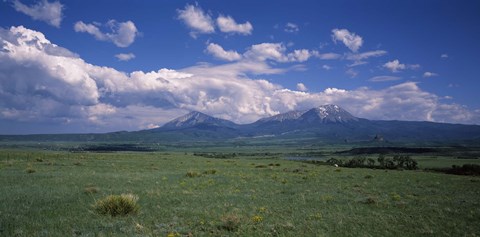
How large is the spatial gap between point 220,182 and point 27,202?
50.9ft

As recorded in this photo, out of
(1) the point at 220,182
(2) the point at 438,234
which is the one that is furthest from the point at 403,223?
(1) the point at 220,182

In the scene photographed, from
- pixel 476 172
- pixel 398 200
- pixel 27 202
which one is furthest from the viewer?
pixel 476 172

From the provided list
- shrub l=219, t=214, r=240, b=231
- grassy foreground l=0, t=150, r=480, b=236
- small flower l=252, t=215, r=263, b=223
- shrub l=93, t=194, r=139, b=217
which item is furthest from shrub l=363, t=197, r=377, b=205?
shrub l=93, t=194, r=139, b=217

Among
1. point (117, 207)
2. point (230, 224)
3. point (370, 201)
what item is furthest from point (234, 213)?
point (370, 201)

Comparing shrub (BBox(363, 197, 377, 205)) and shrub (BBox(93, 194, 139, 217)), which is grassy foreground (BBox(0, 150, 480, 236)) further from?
shrub (BBox(93, 194, 139, 217))

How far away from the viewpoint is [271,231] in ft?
41.3

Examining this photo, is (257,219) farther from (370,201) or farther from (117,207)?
(370,201)

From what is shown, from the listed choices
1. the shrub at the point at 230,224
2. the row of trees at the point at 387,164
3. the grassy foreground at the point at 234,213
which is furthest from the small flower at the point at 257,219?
the row of trees at the point at 387,164

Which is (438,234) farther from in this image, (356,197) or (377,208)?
(356,197)

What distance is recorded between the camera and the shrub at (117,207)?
49.2ft

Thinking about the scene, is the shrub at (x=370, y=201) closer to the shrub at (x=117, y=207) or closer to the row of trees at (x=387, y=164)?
the shrub at (x=117, y=207)

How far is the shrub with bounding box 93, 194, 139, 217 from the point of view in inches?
590

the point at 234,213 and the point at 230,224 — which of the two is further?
the point at 234,213

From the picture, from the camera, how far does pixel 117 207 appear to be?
15172 millimetres
